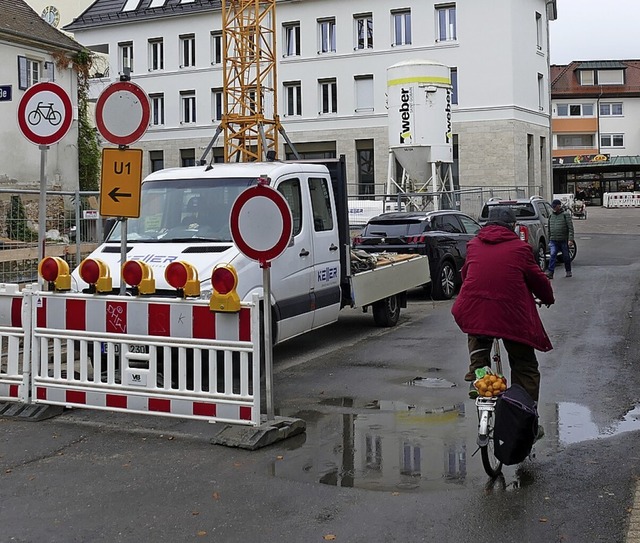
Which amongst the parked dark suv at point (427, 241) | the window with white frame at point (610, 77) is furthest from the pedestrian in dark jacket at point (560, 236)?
the window with white frame at point (610, 77)

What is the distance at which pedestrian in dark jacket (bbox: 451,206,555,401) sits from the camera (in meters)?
6.02

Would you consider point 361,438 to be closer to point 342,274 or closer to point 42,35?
point 342,274

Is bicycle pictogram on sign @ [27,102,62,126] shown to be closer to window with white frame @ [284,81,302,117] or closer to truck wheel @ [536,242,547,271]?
truck wheel @ [536,242,547,271]

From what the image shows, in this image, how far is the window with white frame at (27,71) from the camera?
119 feet

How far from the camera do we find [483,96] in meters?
48.4

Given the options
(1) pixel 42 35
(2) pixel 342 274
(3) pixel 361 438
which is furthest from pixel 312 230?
(1) pixel 42 35

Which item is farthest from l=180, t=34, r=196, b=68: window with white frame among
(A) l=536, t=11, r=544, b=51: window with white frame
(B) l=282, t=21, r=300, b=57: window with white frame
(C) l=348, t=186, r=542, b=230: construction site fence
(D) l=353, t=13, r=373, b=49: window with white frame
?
(C) l=348, t=186, r=542, b=230: construction site fence

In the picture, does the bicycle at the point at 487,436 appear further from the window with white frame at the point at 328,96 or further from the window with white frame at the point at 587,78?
the window with white frame at the point at 587,78

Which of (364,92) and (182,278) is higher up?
(364,92)

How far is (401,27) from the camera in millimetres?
50500

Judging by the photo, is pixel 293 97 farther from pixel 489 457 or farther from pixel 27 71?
pixel 489 457

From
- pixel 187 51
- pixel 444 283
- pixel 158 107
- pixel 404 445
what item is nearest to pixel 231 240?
pixel 404 445

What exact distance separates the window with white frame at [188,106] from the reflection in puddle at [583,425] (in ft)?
163

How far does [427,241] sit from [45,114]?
9826mm
